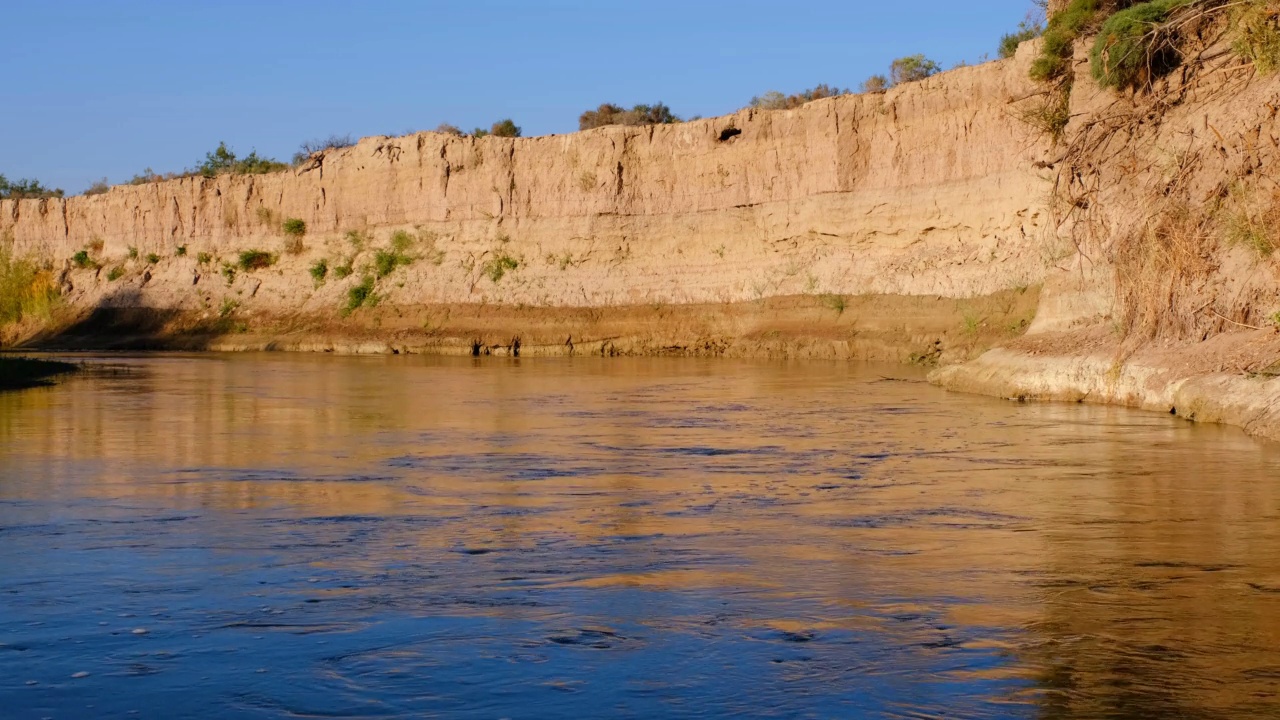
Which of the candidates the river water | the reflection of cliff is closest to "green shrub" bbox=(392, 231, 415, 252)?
the river water

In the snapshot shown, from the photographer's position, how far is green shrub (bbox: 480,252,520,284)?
36594 millimetres

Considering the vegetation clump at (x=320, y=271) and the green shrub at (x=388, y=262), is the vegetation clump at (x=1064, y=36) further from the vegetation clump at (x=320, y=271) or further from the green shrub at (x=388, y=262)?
the vegetation clump at (x=320, y=271)

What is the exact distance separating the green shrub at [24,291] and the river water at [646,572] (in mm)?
31415

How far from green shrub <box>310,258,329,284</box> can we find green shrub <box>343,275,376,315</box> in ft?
5.96

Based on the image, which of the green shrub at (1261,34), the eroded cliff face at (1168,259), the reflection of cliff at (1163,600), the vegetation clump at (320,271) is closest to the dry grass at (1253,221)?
the eroded cliff face at (1168,259)

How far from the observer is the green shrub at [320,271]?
4069 centimetres

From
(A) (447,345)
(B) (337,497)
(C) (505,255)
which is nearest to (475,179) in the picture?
(C) (505,255)

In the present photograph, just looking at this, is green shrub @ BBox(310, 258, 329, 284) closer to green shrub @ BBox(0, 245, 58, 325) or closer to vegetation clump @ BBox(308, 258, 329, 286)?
vegetation clump @ BBox(308, 258, 329, 286)

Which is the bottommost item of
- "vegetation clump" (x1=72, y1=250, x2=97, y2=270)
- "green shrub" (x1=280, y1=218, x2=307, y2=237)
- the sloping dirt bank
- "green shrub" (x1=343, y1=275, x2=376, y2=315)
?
the sloping dirt bank

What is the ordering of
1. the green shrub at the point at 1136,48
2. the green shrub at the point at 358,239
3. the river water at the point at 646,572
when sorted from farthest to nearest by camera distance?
the green shrub at the point at 358,239 < the green shrub at the point at 1136,48 < the river water at the point at 646,572

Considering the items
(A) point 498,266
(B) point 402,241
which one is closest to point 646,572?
(A) point 498,266

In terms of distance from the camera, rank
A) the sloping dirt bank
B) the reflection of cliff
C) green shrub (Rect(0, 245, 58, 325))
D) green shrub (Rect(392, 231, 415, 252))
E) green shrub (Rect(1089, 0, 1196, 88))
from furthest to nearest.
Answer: green shrub (Rect(0, 245, 58, 325))
green shrub (Rect(392, 231, 415, 252))
the sloping dirt bank
green shrub (Rect(1089, 0, 1196, 88))
the reflection of cliff

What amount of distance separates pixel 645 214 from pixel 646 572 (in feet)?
93.1

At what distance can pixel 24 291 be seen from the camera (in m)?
44.1
